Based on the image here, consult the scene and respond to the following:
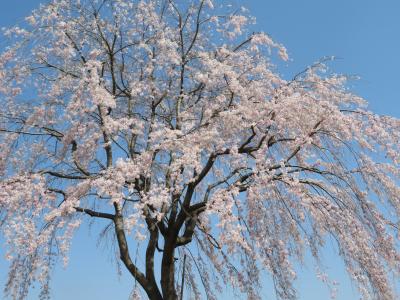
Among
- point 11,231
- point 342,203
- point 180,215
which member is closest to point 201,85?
point 180,215

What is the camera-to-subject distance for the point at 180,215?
25.8ft

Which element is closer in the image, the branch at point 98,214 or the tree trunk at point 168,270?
the tree trunk at point 168,270

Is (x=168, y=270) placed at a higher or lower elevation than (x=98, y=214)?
lower

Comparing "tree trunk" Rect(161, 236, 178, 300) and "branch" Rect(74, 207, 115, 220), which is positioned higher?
"branch" Rect(74, 207, 115, 220)

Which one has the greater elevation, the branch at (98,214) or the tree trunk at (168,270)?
the branch at (98,214)

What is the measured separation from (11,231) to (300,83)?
5.05m

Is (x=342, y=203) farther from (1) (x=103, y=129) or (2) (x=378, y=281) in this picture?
(1) (x=103, y=129)

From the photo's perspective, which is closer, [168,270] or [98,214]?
[168,270]

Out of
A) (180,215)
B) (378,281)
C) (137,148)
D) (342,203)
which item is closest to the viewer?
(378,281)

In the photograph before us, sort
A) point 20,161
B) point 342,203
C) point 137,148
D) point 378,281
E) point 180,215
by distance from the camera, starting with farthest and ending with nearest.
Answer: point 137,148
point 20,161
point 180,215
point 342,203
point 378,281

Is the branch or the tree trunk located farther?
the branch

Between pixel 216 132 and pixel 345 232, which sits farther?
pixel 216 132

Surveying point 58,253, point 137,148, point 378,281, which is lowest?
point 378,281

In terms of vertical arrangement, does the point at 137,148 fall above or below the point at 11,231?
above
